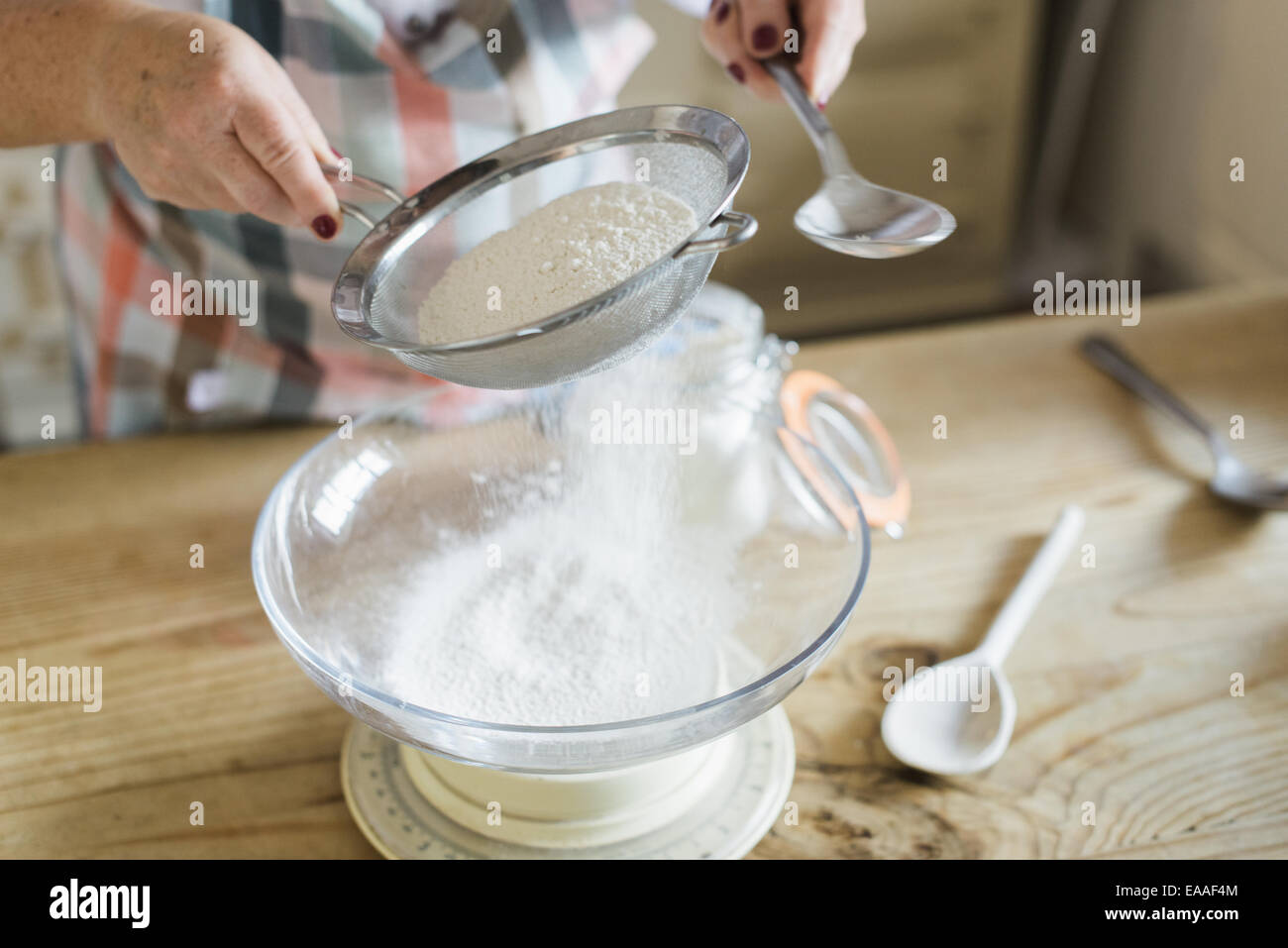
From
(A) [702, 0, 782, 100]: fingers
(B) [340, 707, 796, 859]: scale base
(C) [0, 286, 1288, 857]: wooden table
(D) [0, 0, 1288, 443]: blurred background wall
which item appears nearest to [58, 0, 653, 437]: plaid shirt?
(C) [0, 286, 1288, 857]: wooden table

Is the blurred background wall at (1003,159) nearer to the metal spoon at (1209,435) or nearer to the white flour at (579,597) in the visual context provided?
the metal spoon at (1209,435)

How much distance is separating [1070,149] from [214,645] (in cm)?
207

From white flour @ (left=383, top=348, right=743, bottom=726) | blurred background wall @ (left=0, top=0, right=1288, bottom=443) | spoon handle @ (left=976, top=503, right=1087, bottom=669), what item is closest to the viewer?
white flour @ (left=383, top=348, right=743, bottom=726)

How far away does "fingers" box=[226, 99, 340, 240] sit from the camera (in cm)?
61

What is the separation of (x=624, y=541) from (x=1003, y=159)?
182cm

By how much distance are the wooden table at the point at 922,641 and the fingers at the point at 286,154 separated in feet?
1.02

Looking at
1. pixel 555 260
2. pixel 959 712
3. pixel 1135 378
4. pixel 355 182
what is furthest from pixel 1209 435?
pixel 355 182

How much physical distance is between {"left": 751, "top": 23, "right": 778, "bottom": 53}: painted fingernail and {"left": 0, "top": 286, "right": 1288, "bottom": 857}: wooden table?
1.12 ft

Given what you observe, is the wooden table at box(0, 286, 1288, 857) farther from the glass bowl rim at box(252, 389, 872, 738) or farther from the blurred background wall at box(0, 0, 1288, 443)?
the blurred background wall at box(0, 0, 1288, 443)

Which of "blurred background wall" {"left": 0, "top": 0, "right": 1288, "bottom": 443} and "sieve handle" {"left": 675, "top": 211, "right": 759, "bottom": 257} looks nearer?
"sieve handle" {"left": 675, "top": 211, "right": 759, "bottom": 257}

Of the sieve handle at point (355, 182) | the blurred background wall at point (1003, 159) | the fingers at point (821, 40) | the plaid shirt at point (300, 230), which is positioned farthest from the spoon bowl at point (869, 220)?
the blurred background wall at point (1003, 159)

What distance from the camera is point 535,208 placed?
27.7 inches

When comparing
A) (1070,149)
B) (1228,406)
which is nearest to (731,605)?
(1228,406)

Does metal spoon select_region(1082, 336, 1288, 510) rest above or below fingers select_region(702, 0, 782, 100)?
below
